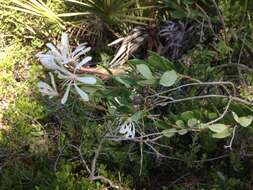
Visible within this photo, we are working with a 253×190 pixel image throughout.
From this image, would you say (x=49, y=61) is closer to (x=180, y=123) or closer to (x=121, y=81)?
(x=121, y=81)

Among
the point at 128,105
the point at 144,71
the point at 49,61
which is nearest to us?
the point at 49,61

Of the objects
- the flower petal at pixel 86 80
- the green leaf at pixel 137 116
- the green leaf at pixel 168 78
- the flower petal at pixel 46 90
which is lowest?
the green leaf at pixel 137 116

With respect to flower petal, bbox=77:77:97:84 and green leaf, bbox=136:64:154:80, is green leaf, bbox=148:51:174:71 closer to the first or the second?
green leaf, bbox=136:64:154:80

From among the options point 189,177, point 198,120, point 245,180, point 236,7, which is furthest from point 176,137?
point 198,120

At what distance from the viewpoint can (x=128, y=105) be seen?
4.59 feet

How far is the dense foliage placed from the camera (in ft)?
6.89

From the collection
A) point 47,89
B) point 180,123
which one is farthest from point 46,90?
point 180,123

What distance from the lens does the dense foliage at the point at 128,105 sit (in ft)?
6.89

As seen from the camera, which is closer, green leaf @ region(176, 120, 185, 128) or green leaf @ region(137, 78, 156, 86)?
green leaf @ region(137, 78, 156, 86)

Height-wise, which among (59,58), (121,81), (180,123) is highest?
(59,58)

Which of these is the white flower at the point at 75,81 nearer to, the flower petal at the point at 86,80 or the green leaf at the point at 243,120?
the flower petal at the point at 86,80

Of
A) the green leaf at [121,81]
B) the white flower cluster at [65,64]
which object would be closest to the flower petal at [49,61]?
the white flower cluster at [65,64]

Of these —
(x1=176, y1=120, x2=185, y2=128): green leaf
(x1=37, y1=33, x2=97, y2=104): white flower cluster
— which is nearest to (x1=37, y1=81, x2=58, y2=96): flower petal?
(x1=37, y1=33, x2=97, y2=104): white flower cluster

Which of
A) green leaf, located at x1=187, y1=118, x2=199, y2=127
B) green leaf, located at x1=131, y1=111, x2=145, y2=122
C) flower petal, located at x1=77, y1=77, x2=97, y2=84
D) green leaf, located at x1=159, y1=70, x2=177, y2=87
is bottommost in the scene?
green leaf, located at x1=187, y1=118, x2=199, y2=127
